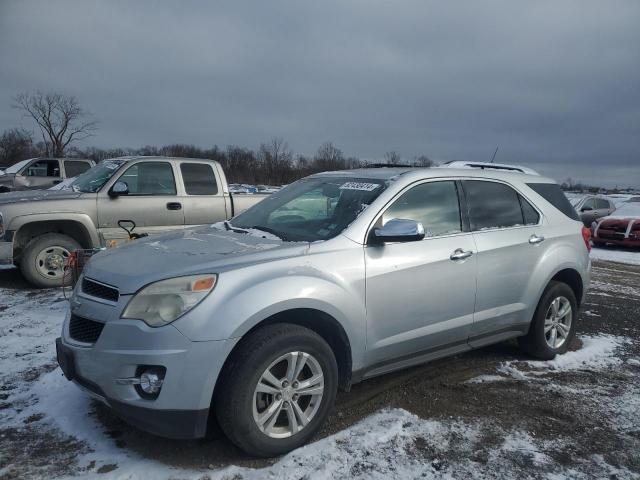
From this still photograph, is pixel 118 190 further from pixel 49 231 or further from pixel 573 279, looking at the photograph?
pixel 573 279

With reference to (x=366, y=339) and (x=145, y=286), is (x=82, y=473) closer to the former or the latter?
(x=145, y=286)

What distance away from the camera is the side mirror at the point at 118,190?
7445 mm

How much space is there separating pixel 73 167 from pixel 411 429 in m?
15.8

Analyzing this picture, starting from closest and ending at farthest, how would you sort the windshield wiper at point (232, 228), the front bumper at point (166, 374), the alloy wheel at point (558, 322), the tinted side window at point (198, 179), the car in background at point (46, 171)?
the front bumper at point (166, 374), the windshield wiper at point (232, 228), the alloy wheel at point (558, 322), the tinted side window at point (198, 179), the car in background at point (46, 171)

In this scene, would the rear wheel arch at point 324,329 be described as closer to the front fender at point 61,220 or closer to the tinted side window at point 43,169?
the front fender at point 61,220

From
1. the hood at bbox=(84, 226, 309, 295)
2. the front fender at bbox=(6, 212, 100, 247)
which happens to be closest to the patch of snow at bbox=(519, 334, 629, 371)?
the hood at bbox=(84, 226, 309, 295)

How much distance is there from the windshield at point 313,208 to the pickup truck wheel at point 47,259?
410 cm

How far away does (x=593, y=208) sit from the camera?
62.7ft

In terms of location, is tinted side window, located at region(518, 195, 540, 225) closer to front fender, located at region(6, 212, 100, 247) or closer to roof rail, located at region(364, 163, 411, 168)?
roof rail, located at region(364, 163, 411, 168)

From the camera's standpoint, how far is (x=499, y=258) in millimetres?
4227

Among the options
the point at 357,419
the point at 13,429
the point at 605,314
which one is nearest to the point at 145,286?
the point at 13,429

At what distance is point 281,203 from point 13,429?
8.27 feet

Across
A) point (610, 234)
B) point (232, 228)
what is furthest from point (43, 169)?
point (610, 234)

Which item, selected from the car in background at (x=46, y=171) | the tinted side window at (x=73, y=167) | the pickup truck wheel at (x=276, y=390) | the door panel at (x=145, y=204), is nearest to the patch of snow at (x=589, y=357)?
the pickup truck wheel at (x=276, y=390)
